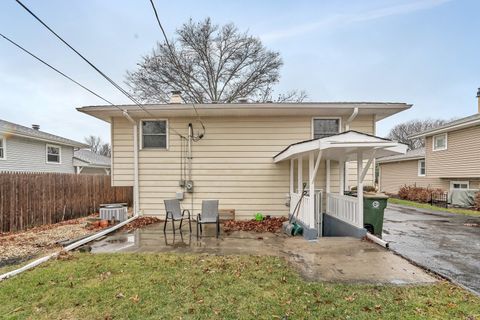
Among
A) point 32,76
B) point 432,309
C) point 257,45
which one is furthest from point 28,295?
point 257,45

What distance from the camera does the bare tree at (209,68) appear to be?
59.2 feet

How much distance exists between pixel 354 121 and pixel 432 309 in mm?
6054

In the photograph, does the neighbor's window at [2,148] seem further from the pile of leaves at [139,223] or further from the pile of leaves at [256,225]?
the pile of leaves at [256,225]

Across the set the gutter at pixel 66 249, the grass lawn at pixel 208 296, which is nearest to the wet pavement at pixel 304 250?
the gutter at pixel 66 249

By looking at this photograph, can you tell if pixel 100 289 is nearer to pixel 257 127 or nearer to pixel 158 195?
pixel 158 195

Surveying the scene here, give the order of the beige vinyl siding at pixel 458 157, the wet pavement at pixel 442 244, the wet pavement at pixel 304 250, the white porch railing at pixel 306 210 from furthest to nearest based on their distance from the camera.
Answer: the beige vinyl siding at pixel 458 157 < the white porch railing at pixel 306 210 < the wet pavement at pixel 442 244 < the wet pavement at pixel 304 250

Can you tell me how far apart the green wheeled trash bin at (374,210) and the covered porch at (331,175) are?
399 mm

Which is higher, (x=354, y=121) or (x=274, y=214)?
(x=354, y=121)

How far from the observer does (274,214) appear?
8.35 meters

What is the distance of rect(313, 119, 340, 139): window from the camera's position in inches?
326

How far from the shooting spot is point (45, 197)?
862cm

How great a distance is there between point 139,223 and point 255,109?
4.71m

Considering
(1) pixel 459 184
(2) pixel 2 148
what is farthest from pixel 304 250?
(2) pixel 2 148

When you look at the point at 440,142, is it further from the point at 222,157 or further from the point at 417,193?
the point at 222,157
